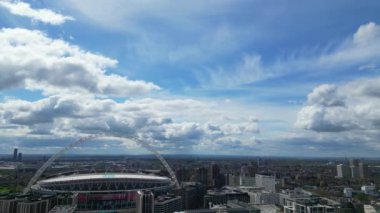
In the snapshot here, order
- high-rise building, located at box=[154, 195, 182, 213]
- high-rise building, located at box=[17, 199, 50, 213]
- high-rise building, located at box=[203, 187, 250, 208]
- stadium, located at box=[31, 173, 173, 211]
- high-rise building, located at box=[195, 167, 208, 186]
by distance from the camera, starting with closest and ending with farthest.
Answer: high-rise building, located at box=[17, 199, 50, 213]
high-rise building, located at box=[154, 195, 182, 213]
high-rise building, located at box=[203, 187, 250, 208]
stadium, located at box=[31, 173, 173, 211]
high-rise building, located at box=[195, 167, 208, 186]

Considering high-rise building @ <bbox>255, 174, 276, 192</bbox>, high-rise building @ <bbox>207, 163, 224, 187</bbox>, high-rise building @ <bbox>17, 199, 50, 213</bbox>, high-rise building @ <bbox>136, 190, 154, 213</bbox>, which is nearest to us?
high-rise building @ <bbox>17, 199, 50, 213</bbox>

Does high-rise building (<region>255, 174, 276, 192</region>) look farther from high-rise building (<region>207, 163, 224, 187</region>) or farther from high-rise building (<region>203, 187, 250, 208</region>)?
high-rise building (<region>203, 187, 250, 208</region>)

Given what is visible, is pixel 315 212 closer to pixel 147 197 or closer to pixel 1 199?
pixel 147 197

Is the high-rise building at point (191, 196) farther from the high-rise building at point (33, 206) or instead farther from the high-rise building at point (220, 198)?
the high-rise building at point (33, 206)

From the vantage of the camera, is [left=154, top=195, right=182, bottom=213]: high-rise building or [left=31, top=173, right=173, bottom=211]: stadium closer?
[left=154, top=195, right=182, bottom=213]: high-rise building

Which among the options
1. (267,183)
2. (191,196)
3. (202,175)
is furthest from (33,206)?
(267,183)

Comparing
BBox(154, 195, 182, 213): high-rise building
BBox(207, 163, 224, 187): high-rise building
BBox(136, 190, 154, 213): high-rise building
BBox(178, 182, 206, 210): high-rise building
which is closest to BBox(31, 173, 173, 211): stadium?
BBox(178, 182, 206, 210): high-rise building

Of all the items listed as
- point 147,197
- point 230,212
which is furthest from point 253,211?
point 147,197

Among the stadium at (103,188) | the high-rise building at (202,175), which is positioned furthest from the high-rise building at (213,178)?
the stadium at (103,188)

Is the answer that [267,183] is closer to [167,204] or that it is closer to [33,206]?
[167,204]
